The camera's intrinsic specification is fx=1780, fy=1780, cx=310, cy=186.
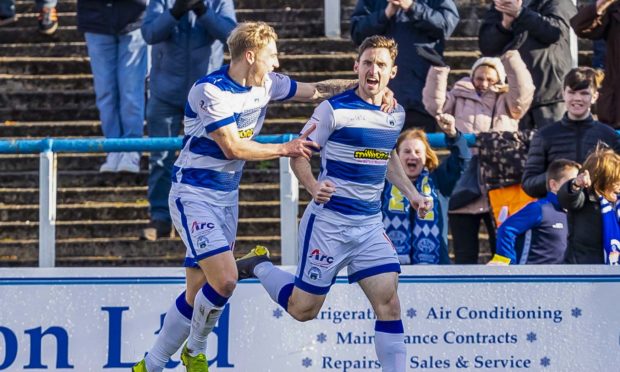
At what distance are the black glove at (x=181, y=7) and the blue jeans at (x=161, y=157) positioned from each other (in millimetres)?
712

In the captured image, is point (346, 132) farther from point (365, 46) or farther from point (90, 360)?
point (90, 360)

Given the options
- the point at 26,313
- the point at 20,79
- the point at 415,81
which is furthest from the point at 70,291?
the point at 20,79

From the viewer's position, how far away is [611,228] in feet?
39.9

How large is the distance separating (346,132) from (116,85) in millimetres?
4257

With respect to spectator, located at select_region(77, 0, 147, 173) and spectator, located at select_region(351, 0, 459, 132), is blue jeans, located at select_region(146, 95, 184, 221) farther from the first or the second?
spectator, located at select_region(351, 0, 459, 132)

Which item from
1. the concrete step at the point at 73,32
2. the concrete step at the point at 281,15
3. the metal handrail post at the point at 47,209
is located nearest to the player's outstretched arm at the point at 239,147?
the metal handrail post at the point at 47,209

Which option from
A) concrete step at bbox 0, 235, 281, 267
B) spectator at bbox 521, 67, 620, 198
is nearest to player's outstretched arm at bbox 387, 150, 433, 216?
spectator at bbox 521, 67, 620, 198

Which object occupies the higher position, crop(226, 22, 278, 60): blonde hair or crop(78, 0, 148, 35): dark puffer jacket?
crop(226, 22, 278, 60): blonde hair

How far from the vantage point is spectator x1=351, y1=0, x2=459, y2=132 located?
13.6 meters

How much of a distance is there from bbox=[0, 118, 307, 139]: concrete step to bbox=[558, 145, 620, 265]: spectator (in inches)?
152

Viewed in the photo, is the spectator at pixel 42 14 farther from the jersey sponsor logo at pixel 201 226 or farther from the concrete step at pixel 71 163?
the jersey sponsor logo at pixel 201 226

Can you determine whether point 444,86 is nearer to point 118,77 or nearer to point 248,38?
point 248,38

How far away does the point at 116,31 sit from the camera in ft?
48.9

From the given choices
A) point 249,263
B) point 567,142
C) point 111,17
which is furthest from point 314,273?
point 111,17
